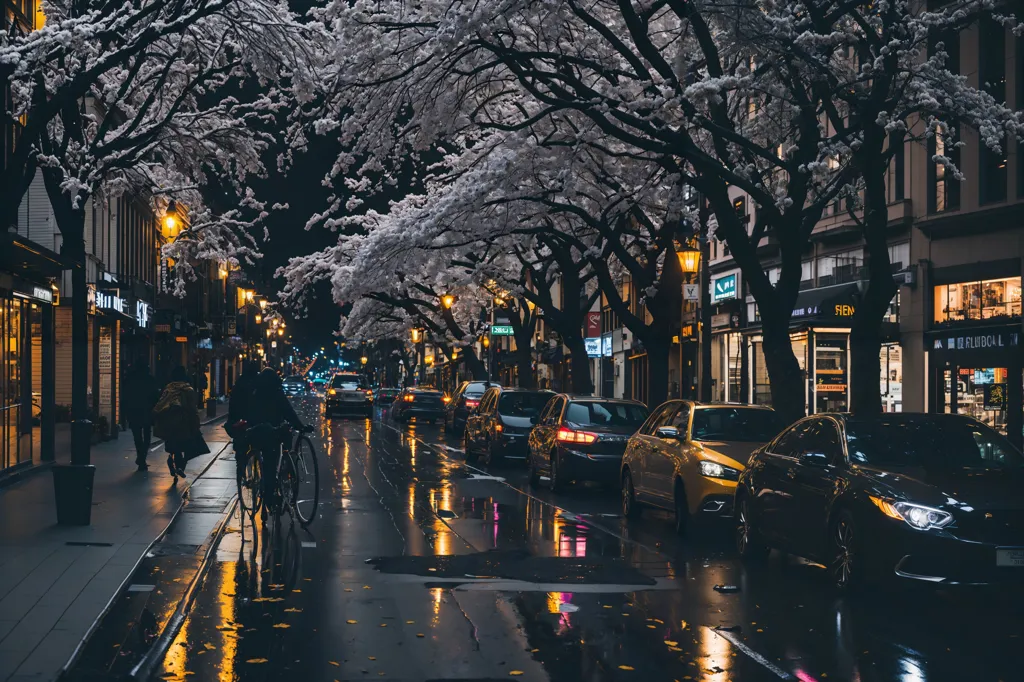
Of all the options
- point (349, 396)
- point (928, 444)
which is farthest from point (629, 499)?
point (349, 396)

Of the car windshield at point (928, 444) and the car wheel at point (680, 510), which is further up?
the car windshield at point (928, 444)

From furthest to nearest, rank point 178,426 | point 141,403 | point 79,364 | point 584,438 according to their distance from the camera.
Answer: point 141,403
point 178,426
point 584,438
point 79,364

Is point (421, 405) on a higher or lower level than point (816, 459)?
lower

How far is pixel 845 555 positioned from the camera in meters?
10.3

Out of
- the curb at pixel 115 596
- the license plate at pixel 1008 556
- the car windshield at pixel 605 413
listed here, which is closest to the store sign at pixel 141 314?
the curb at pixel 115 596

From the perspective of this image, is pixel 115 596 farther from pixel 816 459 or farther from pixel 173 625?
pixel 816 459

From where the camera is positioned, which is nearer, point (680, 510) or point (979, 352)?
point (680, 510)

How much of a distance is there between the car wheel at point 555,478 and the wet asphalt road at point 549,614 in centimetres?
430

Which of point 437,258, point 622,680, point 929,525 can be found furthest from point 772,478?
point 437,258

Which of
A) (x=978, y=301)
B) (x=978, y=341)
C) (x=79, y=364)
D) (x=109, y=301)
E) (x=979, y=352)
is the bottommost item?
(x=79, y=364)

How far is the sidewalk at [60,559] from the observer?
7.79 metres

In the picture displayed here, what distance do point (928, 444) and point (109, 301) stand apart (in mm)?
23492

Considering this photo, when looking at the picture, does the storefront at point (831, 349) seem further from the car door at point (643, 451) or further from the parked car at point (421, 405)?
the parked car at point (421, 405)

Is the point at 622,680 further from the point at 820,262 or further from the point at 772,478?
the point at 820,262
